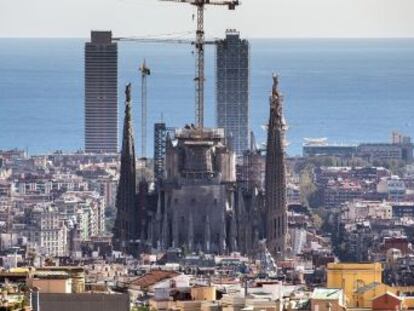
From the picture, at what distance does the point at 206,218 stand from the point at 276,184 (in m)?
3.44

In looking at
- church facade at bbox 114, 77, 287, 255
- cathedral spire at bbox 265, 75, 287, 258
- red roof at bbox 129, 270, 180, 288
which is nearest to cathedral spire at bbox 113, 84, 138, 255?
church facade at bbox 114, 77, 287, 255

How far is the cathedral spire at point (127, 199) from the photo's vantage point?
91.8 metres

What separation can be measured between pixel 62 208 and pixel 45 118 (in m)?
85.6

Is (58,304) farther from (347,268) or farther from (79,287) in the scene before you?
(347,268)

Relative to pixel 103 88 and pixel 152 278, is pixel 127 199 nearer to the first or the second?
pixel 152 278

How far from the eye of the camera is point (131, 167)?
313 feet

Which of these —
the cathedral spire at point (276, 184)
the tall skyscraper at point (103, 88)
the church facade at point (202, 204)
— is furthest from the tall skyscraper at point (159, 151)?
the tall skyscraper at point (103, 88)

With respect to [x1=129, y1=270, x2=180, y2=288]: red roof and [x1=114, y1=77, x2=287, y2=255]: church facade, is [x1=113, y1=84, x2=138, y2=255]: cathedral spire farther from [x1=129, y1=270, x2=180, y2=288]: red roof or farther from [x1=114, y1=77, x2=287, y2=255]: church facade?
[x1=129, y1=270, x2=180, y2=288]: red roof

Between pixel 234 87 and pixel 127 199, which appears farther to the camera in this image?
pixel 234 87

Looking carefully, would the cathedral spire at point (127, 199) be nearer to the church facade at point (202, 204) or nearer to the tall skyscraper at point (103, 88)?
the church facade at point (202, 204)

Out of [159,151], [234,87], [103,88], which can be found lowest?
[159,151]

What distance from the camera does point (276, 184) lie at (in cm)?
9312

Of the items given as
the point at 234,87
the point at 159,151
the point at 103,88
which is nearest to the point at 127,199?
the point at 159,151

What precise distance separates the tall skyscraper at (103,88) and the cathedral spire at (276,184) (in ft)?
152
